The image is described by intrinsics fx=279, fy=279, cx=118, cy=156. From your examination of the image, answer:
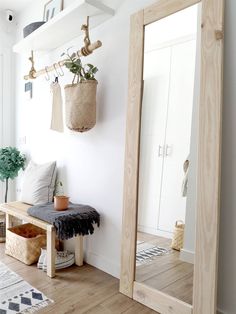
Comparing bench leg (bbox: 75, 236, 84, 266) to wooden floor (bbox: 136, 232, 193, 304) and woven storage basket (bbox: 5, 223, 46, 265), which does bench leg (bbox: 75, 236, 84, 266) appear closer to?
woven storage basket (bbox: 5, 223, 46, 265)

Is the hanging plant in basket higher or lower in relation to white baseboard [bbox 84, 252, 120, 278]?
higher

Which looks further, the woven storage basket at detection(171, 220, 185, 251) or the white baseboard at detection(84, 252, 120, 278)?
the white baseboard at detection(84, 252, 120, 278)

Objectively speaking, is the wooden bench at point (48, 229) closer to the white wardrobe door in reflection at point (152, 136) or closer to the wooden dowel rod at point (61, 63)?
the white wardrobe door in reflection at point (152, 136)

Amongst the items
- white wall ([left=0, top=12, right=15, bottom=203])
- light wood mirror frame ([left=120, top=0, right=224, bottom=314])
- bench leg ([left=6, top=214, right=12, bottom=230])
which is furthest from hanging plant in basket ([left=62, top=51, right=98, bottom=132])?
white wall ([left=0, top=12, right=15, bottom=203])

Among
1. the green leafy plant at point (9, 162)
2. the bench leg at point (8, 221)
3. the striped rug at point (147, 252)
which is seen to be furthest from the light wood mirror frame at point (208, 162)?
the green leafy plant at point (9, 162)

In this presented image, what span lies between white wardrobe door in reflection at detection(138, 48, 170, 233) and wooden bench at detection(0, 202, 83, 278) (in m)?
0.67

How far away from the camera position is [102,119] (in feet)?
7.13

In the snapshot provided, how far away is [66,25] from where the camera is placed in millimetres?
2225

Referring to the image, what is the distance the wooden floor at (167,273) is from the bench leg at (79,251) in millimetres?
596

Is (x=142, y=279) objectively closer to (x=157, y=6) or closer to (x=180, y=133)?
(x=180, y=133)

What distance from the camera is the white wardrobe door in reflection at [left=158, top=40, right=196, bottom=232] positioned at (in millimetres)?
1584

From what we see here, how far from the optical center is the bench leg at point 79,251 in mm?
2232

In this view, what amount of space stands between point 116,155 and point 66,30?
1.15 m

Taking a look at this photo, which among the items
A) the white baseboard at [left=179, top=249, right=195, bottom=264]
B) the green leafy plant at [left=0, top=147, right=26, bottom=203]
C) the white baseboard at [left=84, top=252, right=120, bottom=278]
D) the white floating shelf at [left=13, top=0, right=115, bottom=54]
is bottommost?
the white baseboard at [left=84, top=252, right=120, bottom=278]
